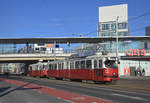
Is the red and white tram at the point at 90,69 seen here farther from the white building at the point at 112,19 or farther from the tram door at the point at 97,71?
the white building at the point at 112,19

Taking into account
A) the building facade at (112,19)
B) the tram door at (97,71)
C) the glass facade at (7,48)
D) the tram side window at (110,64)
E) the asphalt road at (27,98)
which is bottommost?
the asphalt road at (27,98)

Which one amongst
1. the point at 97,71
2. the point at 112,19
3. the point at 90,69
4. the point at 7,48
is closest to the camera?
the point at 97,71

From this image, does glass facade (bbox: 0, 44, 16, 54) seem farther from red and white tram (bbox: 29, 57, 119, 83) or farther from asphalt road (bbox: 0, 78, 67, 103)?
asphalt road (bbox: 0, 78, 67, 103)

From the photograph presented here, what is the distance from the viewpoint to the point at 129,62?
4772 cm

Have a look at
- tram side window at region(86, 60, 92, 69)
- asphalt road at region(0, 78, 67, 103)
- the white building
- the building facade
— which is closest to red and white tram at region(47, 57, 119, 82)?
tram side window at region(86, 60, 92, 69)

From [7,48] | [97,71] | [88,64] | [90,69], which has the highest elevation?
[7,48]

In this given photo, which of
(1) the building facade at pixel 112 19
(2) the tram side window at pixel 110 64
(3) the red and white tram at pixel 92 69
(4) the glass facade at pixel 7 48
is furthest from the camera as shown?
(1) the building facade at pixel 112 19

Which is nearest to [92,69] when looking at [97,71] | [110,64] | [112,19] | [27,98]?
[97,71]

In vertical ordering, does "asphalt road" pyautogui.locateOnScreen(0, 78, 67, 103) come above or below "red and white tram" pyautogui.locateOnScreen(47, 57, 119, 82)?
below

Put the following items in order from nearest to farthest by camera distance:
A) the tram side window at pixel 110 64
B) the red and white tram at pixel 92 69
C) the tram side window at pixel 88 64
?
the red and white tram at pixel 92 69
the tram side window at pixel 110 64
the tram side window at pixel 88 64

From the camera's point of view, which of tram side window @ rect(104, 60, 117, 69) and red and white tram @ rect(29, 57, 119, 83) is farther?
tram side window @ rect(104, 60, 117, 69)

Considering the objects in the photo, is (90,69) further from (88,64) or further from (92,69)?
(88,64)

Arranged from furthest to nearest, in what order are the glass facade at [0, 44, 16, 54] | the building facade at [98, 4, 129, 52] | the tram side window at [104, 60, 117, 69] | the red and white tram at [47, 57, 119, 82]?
1. the building facade at [98, 4, 129, 52]
2. the glass facade at [0, 44, 16, 54]
3. the tram side window at [104, 60, 117, 69]
4. the red and white tram at [47, 57, 119, 82]

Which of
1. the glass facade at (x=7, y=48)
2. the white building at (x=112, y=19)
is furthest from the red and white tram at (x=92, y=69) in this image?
the white building at (x=112, y=19)
